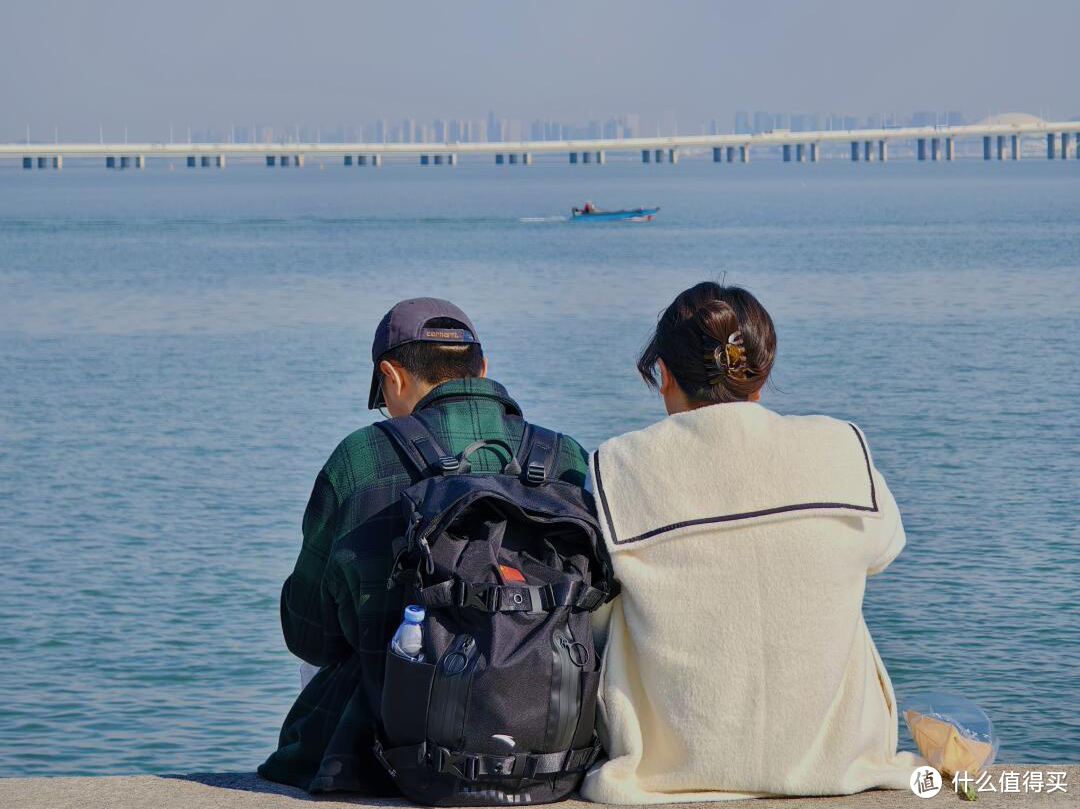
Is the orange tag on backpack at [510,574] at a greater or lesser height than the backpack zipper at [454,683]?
greater

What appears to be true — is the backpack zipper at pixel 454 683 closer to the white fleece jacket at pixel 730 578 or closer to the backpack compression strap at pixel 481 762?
the backpack compression strap at pixel 481 762

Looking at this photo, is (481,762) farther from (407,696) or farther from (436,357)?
(436,357)

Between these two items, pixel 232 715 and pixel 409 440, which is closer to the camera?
pixel 409 440

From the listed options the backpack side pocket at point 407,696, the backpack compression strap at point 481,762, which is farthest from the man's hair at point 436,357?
the backpack compression strap at point 481,762

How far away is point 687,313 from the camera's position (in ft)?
10.6

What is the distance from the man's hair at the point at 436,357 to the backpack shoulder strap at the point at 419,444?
174 mm

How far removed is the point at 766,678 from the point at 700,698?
14cm

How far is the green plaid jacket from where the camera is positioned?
3.34 meters

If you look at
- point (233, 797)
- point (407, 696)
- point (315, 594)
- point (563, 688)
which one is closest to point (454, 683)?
point (407, 696)

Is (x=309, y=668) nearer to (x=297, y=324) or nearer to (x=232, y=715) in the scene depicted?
(x=232, y=715)

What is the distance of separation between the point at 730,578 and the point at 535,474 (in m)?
0.46

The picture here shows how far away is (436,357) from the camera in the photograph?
3.60 m

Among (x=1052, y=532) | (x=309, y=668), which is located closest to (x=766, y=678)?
(x=309, y=668)

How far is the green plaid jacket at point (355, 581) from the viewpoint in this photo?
132 inches
